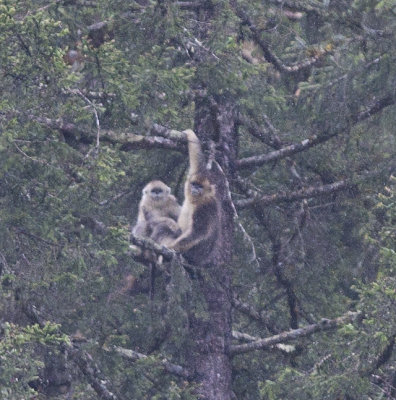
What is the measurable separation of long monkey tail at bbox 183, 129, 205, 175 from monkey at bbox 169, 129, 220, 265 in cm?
82

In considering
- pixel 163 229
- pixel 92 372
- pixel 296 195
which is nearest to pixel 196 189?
pixel 163 229

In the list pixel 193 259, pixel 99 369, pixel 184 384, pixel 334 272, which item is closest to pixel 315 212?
pixel 334 272

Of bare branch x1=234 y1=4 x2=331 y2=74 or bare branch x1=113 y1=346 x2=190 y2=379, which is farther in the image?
bare branch x1=234 y1=4 x2=331 y2=74

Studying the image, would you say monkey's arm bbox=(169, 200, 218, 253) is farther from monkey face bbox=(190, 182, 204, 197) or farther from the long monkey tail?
the long monkey tail

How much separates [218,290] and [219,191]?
1.36 meters

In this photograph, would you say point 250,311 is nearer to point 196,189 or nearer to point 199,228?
point 199,228

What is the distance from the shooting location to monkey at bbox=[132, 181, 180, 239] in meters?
14.1

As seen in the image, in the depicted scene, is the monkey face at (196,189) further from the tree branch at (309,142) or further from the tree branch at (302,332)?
the tree branch at (302,332)

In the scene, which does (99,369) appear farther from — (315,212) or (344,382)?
(315,212)

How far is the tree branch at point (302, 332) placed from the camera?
10.2m

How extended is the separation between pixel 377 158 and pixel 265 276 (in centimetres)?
233

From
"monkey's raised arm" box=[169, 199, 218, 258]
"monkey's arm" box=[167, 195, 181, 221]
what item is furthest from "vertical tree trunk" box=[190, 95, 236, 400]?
"monkey's arm" box=[167, 195, 181, 221]

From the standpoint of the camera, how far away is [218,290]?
11.4 metres

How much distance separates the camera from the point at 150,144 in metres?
11.0
